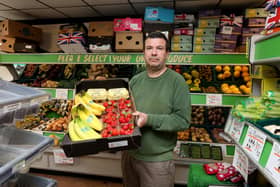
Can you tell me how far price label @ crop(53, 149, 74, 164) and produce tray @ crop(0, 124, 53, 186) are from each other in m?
1.64

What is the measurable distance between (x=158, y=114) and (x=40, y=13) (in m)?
2.96

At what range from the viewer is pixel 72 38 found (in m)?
2.56

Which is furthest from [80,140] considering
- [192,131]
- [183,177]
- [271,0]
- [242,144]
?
[192,131]

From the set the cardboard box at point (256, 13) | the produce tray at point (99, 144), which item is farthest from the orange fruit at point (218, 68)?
the produce tray at point (99, 144)

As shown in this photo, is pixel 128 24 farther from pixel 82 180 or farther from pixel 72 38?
pixel 82 180

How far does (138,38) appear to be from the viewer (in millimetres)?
2396

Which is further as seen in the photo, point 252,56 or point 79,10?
point 79,10

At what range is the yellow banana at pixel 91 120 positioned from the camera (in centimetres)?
116

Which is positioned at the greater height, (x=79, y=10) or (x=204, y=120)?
(x=79, y=10)

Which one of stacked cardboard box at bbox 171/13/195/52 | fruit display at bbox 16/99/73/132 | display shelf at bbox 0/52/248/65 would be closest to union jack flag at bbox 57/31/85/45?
display shelf at bbox 0/52/248/65

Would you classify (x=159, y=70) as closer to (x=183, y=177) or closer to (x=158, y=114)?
(x=158, y=114)

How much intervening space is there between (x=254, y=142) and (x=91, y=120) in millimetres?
908

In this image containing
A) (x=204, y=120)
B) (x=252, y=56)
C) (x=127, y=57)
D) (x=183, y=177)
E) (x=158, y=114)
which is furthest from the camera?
(x=204, y=120)

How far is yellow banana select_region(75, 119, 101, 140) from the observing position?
1062 mm
